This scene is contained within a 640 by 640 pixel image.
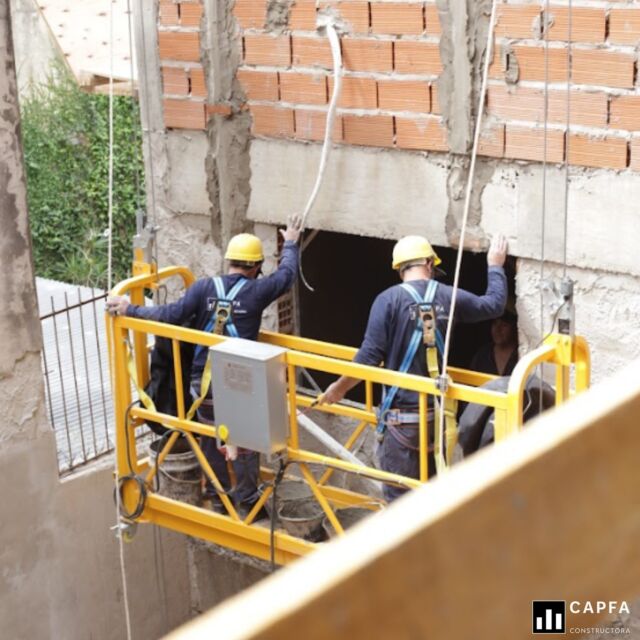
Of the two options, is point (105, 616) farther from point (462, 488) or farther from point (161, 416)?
point (462, 488)

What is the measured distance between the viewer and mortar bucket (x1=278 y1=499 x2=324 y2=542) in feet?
20.4

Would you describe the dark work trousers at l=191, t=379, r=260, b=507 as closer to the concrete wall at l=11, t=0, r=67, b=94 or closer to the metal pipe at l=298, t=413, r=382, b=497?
the metal pipe at l=298, t=413, r=382, b=497

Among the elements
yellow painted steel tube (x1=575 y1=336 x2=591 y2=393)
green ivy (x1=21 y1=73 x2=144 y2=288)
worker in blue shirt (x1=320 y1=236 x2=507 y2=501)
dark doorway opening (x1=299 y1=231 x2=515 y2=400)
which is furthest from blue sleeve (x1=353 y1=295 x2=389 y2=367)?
green ivy (x1=21 y1=73 x2=144 y2=288)

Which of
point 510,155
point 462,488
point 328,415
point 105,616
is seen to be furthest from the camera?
point 105,616

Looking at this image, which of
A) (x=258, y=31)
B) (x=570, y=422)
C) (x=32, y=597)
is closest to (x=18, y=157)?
(x=258, y=31)

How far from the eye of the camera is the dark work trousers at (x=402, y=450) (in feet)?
19.2

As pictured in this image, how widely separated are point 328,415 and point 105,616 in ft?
7.34

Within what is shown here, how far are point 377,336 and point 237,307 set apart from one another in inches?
36.4

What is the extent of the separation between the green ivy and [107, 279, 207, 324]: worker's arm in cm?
1241

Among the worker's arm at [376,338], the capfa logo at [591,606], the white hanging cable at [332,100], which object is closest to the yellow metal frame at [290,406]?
the worker's arm at [376,338]

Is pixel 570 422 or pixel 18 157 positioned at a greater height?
pixel 570 422

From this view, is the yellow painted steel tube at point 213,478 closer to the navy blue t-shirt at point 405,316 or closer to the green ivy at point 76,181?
the navy blue t-shirt at point 405,316

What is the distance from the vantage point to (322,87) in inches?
268

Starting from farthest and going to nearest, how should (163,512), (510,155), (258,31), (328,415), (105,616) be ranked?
1. (105,616)
2. (328,415)
3. (258,31)
4. (163,512)
5. (510,155)
